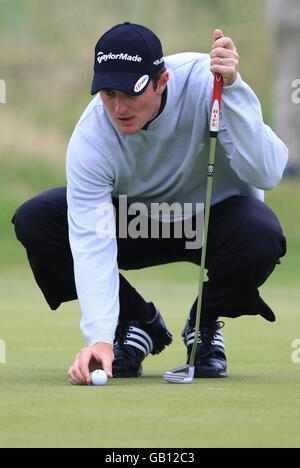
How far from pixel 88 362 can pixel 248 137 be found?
943 mm

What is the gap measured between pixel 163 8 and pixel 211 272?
56.7 ft

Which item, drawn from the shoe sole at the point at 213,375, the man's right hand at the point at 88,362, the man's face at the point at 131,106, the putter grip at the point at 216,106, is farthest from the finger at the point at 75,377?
the putter grip at the point at 216,106

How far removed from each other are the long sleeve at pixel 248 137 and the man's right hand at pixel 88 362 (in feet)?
2.63

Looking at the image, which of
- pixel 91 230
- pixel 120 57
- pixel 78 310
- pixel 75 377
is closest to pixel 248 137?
pixel 120 57

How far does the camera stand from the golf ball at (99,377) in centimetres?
358

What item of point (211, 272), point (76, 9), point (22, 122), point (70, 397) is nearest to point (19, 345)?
point (211, 272)

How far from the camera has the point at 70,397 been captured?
10.8 feet

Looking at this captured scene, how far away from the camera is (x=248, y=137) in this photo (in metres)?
3.71

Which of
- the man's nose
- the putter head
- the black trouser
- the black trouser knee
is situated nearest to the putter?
the putter head

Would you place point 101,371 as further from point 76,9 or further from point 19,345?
point 76,9

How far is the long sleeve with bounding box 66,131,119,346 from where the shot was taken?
12.2 feet

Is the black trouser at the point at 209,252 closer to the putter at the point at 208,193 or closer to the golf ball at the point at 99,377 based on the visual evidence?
the putter at the point at 208,193

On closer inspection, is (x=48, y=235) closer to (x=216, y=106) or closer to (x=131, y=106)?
(x=131, y=106)

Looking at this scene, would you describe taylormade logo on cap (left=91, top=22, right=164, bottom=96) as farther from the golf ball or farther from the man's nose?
the golf ball
